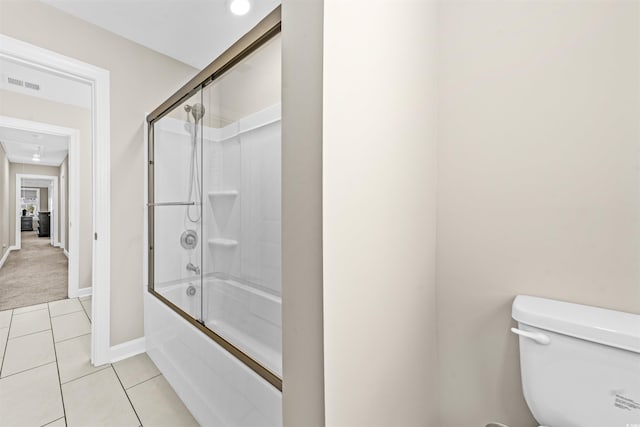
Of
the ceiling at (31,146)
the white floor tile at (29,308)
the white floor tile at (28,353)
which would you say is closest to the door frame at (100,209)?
the white floor tile at (28,353)

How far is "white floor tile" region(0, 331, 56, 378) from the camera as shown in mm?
1866

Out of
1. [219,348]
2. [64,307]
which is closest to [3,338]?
[64,307]

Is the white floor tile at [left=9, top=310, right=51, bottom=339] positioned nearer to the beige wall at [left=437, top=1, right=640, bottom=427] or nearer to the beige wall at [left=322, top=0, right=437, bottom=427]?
the beige wall at [left=322, top=0, right=437, bottom=427]

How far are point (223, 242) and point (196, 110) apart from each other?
924 mm

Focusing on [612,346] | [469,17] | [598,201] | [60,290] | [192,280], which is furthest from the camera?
[60,290]

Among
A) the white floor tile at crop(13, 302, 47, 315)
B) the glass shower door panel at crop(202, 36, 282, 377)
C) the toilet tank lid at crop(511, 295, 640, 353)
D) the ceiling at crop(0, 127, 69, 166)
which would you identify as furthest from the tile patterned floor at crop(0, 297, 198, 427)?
the ceiling at crop(0, 127, 69, 166)

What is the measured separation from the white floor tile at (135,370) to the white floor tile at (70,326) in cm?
78

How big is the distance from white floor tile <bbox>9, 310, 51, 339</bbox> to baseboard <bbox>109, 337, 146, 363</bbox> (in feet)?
3.49

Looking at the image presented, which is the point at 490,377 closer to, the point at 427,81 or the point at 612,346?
the point at 612,346

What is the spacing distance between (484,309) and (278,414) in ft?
2.78

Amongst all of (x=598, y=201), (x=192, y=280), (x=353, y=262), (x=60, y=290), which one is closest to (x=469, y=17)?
(x=598, y=201)

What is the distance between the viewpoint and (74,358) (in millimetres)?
1983

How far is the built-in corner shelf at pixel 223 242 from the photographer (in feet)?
6.07

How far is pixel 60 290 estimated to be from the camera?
11.5ft
